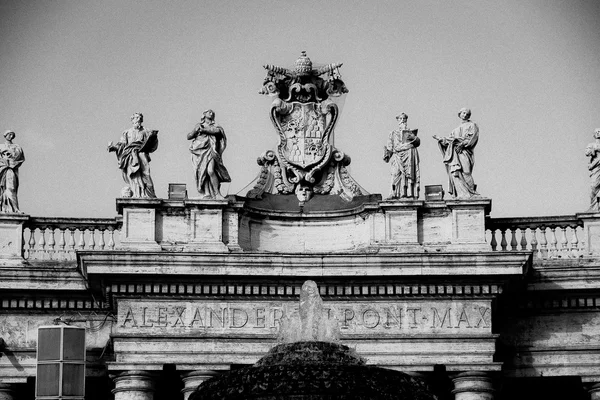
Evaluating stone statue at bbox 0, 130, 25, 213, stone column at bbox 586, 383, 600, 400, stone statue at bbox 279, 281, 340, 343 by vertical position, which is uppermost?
stone statue at bbox 0, 130, 25, 213

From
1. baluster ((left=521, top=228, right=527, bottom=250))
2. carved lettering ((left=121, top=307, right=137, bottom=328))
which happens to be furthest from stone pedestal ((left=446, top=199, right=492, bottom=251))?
carved lettering ((left=121, top=307, right=137, bottom=328))

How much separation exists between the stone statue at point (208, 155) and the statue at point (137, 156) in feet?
2.94

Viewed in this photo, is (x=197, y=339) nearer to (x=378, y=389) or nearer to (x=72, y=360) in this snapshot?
(x=72, y=360)

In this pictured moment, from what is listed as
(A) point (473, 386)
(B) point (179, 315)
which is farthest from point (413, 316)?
(B) point (179, 315)

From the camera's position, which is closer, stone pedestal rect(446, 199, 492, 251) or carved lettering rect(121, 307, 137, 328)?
carved lettering rect(121, 307, 137, 328)

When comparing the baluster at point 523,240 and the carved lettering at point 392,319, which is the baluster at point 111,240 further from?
the baluster at point 523,240

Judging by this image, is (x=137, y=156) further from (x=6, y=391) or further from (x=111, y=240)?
(x=6, y=391)

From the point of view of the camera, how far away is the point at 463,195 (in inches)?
1608

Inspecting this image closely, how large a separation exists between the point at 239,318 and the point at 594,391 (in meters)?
7.44

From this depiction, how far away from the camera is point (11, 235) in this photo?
135 ft

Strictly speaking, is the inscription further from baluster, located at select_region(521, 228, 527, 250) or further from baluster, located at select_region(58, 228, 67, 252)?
baluster, located at select_region(58, 228, 67, 252)

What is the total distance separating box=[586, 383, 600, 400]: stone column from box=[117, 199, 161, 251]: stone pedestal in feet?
30.5

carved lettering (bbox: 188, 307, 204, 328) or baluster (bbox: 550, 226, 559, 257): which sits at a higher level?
baluster (bbox: 550, 226, 559, 257)

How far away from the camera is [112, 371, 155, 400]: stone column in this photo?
1537 inches
